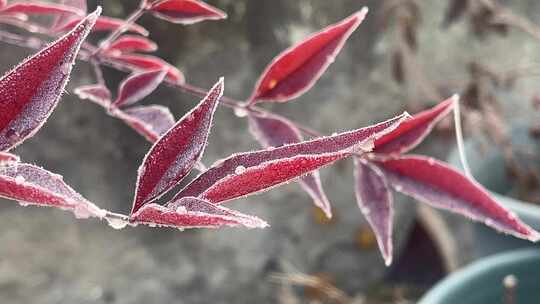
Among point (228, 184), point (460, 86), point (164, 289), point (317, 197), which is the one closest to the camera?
point (228, 184)

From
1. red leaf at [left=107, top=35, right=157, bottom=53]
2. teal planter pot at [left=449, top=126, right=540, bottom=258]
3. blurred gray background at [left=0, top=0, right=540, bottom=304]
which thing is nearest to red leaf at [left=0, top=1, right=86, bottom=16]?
red leaf at [left=107, top=35, right=157, bottom=53]

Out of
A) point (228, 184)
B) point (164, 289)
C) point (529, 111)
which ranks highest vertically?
point (228, 184)

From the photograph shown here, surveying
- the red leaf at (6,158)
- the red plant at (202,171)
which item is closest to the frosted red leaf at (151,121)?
the red plant at (202,171)

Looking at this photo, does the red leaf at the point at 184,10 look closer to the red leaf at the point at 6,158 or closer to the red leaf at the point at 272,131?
the red leaf at the point at 272,131

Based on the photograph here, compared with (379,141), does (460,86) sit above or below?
below

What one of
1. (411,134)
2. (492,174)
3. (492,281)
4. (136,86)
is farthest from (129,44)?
(492,174)

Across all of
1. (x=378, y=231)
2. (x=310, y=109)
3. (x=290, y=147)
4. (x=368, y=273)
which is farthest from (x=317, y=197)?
(x=368, y=273)

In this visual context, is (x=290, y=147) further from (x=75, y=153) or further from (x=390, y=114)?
(x=390, y=114)
